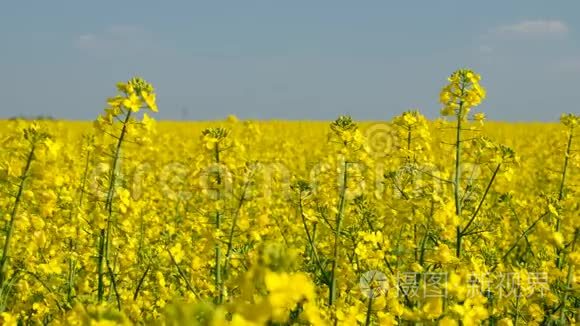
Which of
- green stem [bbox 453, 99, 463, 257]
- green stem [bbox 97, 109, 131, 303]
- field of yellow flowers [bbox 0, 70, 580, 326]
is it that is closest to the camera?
field of yellow flowers [bbox 0, 70, 580, 326]

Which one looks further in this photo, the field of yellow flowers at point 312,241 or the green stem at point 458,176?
the green stem at point 458,176

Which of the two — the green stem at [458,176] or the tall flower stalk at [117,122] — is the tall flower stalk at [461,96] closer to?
the green stem at [458,176]

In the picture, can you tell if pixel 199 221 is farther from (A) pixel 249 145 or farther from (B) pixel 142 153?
(B) pixel 142 153

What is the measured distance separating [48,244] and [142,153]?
→ 5878 millimetres

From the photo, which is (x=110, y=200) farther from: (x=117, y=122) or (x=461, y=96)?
(x=461, y=96)

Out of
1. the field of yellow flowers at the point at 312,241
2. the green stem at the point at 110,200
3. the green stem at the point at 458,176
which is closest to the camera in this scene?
the field of yellow flowers at the point at 312,241

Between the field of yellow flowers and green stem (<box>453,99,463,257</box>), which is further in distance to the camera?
green stem (<box>453,99,463,257</box>)

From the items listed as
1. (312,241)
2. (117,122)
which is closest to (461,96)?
(312,241)

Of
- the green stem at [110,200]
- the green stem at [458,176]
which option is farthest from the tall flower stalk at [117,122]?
the green stem at [458,176]

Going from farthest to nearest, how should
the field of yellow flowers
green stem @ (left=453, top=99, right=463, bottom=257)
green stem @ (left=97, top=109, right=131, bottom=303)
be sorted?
green stem @ (left=453, top=99, right=463, bottom=257)
green stem @ (left=97, top=109, right=131, bottom=303)
the field of yellow flowers

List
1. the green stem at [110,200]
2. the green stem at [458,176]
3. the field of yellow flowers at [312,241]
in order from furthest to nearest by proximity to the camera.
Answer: the green stem at [458,176]
the green stem at [110,200]
the field of yellow flowers at [312,241]

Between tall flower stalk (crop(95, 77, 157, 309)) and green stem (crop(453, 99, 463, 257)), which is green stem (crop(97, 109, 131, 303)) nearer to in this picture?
tall flower stalk (crop(95, 77, 157, 309))

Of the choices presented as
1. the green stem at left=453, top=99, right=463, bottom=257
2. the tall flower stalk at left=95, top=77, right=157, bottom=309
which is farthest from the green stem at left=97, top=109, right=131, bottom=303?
the green stem at left=453, top=99, right=463, bottom=257

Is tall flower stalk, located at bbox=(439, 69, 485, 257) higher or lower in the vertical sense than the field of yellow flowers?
higher
